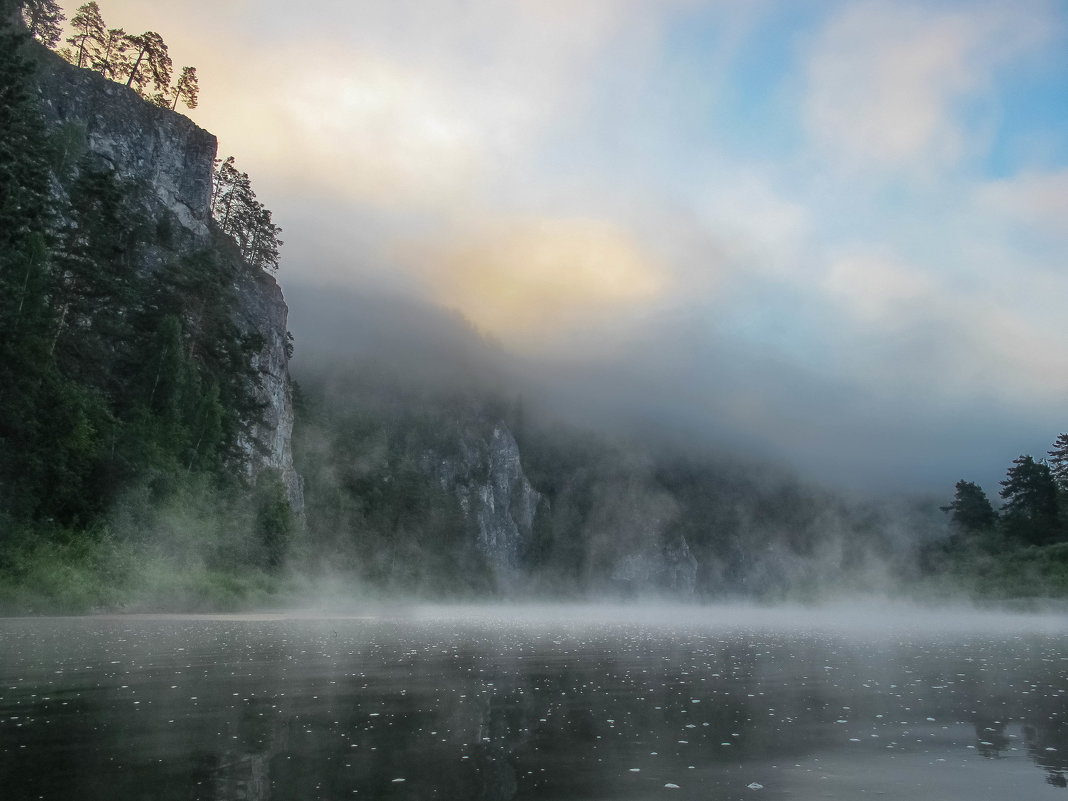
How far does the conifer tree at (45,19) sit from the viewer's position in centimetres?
9056

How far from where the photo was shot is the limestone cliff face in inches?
3231

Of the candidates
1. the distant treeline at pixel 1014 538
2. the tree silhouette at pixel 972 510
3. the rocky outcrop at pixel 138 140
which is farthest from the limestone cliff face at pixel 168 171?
the tree silhouette at pixel 972 510

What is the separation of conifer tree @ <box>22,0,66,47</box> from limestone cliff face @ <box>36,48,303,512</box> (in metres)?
10.8

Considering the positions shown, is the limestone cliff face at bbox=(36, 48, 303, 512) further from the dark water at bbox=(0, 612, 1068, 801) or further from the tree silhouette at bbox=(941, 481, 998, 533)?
the tree silhouette at bbox=(941, 481, 998, 533)

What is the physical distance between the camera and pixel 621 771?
12117 mm

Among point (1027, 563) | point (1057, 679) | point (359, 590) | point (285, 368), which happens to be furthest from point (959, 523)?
point (1057, 679)

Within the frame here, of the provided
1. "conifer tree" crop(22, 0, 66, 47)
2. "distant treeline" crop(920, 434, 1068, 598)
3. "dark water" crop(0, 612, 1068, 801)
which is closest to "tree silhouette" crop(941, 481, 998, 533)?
"distant treeline" crop(920, 434, 1068, 598)

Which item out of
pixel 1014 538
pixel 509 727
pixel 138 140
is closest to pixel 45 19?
pixel 138 140

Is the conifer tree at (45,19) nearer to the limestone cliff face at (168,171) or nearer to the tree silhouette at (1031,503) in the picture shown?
the limestone cliff face at (168,171)

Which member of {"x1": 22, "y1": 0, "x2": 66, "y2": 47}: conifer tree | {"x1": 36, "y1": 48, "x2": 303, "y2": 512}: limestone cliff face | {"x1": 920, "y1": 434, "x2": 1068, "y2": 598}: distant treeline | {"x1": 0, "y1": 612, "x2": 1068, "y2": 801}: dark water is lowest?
{"x1": 0, "y1": 612, "x2": 1068, "y2": 801}: dark water

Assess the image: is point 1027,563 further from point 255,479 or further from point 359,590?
point 255,479

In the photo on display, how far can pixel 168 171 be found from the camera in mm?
93438

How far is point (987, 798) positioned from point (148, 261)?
8480 cm

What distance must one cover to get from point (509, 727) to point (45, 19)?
109 m
